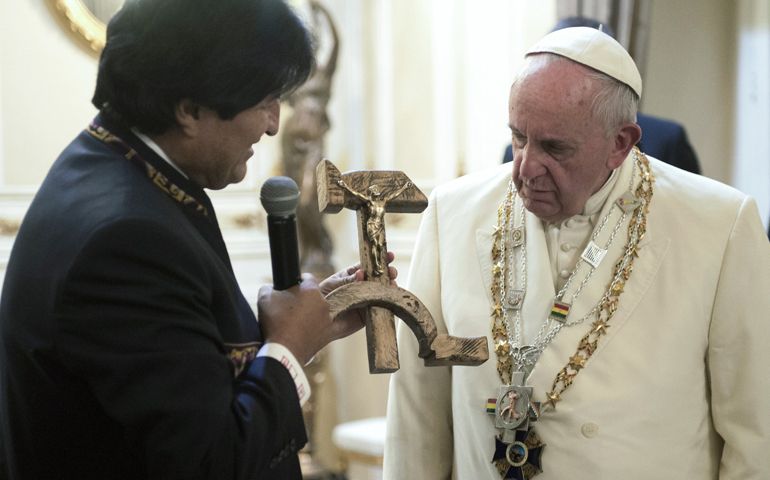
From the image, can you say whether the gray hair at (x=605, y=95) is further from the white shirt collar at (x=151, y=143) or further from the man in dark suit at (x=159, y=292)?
the white shirt collar at (x=151, y=143)

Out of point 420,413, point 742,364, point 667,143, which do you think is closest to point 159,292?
point 420,413

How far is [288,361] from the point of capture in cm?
200

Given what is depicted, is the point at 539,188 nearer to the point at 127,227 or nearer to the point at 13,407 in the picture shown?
the point at 127,227

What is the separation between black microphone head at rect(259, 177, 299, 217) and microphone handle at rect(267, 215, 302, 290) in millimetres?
17

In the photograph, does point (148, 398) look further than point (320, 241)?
No

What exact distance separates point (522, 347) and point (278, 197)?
0.91 metres

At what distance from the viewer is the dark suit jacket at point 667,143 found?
436 centimetres

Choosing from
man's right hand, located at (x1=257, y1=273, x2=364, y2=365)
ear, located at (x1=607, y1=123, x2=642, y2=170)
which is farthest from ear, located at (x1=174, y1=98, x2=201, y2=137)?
ear, located at (x1=607, y1=123, x2=642, y2=170)

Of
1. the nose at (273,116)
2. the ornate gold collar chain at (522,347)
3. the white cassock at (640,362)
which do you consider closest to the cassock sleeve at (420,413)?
the white cassock at (640,362)

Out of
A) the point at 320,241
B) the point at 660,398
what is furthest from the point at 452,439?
the point at 320,241

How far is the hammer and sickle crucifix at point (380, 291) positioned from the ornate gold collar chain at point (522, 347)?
38 cm

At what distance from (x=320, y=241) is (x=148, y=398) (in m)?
4.84

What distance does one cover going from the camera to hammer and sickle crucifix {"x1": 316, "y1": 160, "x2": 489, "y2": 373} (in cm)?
218

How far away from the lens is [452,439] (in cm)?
291
